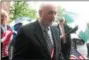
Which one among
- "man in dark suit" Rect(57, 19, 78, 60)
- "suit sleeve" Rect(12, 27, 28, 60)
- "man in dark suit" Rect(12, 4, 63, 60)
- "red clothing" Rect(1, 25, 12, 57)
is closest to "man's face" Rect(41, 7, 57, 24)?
"man in dark suit" Rect(12, 4, 63, 60)

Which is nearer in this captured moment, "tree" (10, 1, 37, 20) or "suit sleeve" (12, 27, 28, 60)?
"suit sleeve" (12, 27, 28, 60)

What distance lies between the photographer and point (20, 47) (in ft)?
6.36

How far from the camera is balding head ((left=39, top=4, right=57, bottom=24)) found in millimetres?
1994

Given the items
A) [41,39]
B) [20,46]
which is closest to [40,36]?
[41,39]

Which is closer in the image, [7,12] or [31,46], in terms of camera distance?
[31,46]

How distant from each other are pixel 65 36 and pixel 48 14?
11.5 inches

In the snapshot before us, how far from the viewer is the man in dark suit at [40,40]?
1.96 meters

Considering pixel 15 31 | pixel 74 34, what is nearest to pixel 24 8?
pixel 15 31

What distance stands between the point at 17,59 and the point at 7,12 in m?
0.50

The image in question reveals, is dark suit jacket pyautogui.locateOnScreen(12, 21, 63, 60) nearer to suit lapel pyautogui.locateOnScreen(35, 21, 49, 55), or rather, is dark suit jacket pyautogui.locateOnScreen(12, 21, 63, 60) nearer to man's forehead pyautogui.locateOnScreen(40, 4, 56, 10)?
suit lapel pyautogui.locateOnScreen(35, 21, 49, 55)

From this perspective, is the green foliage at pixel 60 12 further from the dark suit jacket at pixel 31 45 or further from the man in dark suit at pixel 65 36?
the dark suit jacket at pixel 31 45

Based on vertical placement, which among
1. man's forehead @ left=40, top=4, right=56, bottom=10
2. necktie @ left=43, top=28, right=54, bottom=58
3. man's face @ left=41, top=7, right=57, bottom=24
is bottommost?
necktie @ left=43, top=28, right=54, bottom=58

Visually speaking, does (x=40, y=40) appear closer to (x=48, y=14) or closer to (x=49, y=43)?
(x=49, y=43)

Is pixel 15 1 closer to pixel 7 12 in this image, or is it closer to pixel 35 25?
pixel 7 12
